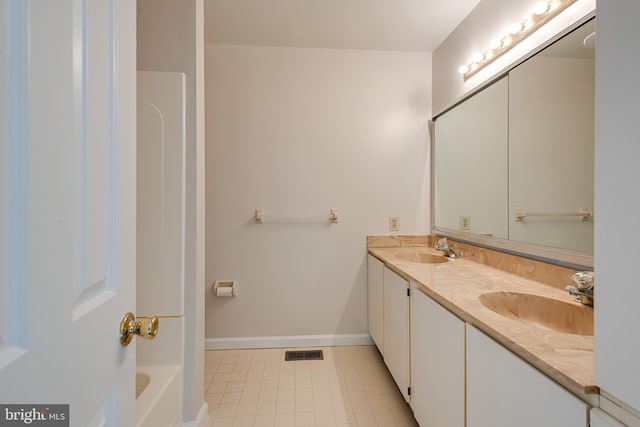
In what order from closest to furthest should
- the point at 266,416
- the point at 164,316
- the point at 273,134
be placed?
the point at 164,316
the point at 266,416
the point at 273,134

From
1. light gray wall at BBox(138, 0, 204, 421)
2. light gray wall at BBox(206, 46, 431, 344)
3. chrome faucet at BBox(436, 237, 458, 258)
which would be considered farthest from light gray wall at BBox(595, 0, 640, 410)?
light gray wall at BBox(206, 46, 431, 344)

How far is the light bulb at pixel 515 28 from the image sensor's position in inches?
58.9

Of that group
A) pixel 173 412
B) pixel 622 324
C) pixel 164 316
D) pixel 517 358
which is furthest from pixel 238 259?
pixel 622 324

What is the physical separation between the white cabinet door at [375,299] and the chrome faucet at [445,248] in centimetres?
49

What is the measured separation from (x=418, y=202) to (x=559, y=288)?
1.32 metres

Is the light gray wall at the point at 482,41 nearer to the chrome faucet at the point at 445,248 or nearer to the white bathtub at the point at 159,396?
the chrome faucet at the point at 445,248

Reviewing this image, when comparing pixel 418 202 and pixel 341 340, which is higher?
Result: pixel 418 202

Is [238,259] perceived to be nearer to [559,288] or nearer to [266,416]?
[266,416]

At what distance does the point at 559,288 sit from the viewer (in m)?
1.26

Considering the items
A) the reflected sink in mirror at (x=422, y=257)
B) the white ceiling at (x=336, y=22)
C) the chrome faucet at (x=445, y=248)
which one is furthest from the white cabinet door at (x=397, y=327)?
the white ceiling at (x=336, y=22)

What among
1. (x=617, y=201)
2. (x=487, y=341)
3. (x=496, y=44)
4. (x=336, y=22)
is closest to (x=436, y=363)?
(x=487, y=341)

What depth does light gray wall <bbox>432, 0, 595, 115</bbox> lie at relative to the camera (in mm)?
1301

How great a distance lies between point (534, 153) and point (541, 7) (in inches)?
26.4

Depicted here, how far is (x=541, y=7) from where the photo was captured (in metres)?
1.35
